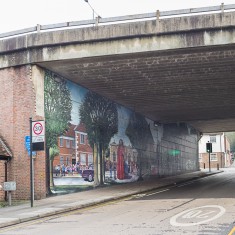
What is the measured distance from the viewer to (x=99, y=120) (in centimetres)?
2656

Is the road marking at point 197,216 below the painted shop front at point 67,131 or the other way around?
below

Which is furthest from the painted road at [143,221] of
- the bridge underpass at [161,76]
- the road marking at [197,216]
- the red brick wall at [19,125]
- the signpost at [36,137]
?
the bridge underpass at [161,76]

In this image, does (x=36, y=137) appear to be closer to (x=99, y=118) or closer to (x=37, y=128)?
(x=37, y=128)

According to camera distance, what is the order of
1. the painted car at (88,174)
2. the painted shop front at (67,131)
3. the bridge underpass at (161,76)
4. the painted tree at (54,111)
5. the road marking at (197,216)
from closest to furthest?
the road marking at (197,216), the painted shop front at (67,131), the bridge underpass at (161,76), the painted tree at (54,111), the painted car at (88,174)

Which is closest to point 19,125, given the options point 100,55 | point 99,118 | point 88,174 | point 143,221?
point 100,55

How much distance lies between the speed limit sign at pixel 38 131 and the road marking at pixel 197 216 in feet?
20.1

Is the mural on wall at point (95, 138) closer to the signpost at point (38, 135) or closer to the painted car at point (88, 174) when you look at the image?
the painted car at point (88, 174)

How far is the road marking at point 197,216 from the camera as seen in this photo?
37.9ft

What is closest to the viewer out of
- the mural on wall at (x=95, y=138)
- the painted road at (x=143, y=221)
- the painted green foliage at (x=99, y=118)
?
the painted road at (x=143, y=221)

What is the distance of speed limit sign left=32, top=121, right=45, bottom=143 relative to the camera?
1645 cm

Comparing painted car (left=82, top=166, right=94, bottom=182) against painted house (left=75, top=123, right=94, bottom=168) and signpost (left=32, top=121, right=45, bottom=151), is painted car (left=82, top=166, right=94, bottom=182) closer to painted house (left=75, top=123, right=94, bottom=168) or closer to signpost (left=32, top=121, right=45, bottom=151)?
painted house (left=75, top=123, right=94, bottom=168)

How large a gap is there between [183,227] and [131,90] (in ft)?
53.1

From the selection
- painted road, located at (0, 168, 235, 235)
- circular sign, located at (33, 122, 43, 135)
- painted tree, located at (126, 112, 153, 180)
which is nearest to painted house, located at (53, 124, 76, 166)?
circular sign, located at (33, 122, 43, 135)

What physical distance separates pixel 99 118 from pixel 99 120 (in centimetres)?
12
